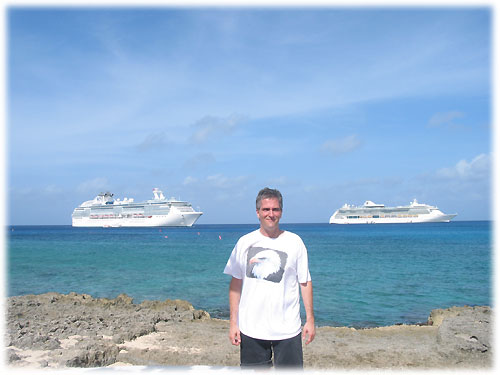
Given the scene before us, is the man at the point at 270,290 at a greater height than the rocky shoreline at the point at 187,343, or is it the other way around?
the man at the point at 270,290

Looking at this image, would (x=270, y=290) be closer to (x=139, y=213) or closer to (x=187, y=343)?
(x=187, y=343)

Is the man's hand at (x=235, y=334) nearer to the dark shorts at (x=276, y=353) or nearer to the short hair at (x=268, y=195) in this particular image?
the dark shorts at (x=276, y=353)

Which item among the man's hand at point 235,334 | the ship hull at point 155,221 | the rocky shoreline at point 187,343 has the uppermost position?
the man's hand at point 235,334

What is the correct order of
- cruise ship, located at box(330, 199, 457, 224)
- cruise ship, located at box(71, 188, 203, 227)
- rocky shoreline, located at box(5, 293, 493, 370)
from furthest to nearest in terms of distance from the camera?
cruise ship, located at box(330, 199, 457, 224) < cruise ship, located at box(71, 188, 203, 227) < rocky shoreline, located at box(5, 293, 493, 370)

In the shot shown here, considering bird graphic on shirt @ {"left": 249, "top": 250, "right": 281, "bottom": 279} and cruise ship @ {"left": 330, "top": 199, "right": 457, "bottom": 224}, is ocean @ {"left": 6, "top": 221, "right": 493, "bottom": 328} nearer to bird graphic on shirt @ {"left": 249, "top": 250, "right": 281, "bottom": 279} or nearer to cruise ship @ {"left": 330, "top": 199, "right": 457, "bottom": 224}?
bird graphic on shirt @ {"left": 249, "top": 250, "right": 281, "bottom": 279}

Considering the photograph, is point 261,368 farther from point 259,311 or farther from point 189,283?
point 189,283

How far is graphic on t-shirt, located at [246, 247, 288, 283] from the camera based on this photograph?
2.59m

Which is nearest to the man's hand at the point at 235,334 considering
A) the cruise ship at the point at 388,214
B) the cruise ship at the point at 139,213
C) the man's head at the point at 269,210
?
the man's head at the point at 269,210

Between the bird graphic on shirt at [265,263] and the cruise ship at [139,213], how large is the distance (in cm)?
7196

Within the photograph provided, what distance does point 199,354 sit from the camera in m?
5.50

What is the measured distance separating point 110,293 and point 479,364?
11.0 meters

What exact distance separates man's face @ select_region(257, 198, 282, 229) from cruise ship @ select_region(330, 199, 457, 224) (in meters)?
94.8

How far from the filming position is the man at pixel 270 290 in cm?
258

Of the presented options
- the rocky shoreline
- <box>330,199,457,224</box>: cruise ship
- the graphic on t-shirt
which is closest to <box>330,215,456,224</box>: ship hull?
<box>330,199,457,224</box>: cruise ship
